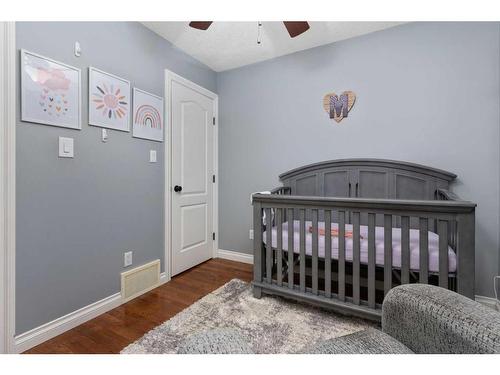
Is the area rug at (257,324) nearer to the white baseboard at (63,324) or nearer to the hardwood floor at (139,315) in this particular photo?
the hardwood floor at (139,315)

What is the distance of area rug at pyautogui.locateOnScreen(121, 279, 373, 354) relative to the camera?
4.62 feet

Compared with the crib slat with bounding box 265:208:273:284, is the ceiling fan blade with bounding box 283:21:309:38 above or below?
above

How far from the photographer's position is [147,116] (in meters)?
2.14

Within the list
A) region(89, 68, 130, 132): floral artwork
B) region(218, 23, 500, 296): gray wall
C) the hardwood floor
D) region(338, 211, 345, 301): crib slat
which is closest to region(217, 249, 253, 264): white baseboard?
region(218, 23, 500, 296): gray wall

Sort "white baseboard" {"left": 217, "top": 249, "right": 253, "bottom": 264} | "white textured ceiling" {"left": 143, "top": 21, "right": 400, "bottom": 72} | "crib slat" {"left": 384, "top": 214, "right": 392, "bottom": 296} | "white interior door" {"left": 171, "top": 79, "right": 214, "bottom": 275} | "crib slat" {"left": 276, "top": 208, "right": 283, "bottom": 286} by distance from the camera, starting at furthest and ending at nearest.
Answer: "white baseboard" {"left": 217, "top": 249, "right": 253, "bottom": 264}, "white interior door" {"left": 171, "top": 79, "right": 214, "bottom": 275}, "white textured ceiling" {"left": 143, "top": 21, "right": 400, "bottom": 72}, "crib slat" {"left": 276, "top": 208, "right": 283, "bottom": 286}, "crib slat" {"left": 384, "top": 214, "right": 392, "bottom": 296}

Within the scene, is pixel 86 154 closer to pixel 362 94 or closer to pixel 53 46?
pixel 53 46

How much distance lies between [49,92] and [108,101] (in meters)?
0.38

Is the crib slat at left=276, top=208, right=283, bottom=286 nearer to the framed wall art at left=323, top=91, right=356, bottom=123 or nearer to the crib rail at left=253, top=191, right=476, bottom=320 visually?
the crib rail at left=253, top=191, right=476, bottom=320

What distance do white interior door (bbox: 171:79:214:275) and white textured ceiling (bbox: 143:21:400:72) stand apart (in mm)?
397

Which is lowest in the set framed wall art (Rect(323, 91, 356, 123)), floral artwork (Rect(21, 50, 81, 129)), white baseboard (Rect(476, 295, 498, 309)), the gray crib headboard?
white baseboard (Rect(476, 295, 498, 309))

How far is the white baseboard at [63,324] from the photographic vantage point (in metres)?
1.39

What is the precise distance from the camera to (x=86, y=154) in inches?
66.7

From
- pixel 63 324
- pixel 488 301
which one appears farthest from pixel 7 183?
pixel 488 301

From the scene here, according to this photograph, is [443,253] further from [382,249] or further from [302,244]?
[302,244]
